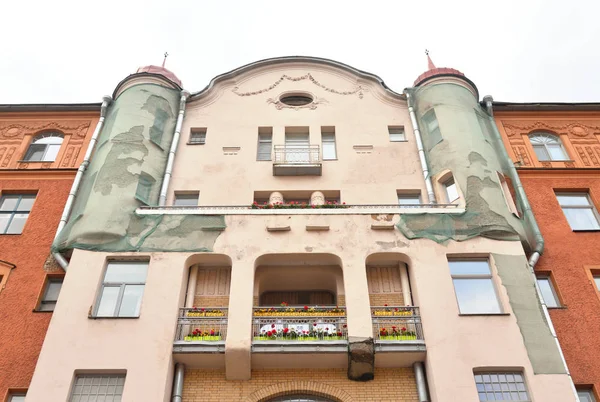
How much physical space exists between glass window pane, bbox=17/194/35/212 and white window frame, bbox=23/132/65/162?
188 centimetres

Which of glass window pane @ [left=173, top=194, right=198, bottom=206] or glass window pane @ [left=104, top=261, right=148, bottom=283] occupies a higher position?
glass window pane @ [left=173, top=194, right=198, bottom=206]

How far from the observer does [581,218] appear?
746 inches

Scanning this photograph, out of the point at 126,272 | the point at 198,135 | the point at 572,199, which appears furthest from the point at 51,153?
the point at 572,199

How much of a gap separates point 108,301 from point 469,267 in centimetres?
1043

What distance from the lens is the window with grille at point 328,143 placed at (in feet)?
69.2

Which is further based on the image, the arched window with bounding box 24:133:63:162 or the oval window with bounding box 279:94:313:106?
the oval window with bounding box 279:94:313:106

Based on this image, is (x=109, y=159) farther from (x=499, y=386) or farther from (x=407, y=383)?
(x=499, y=386)

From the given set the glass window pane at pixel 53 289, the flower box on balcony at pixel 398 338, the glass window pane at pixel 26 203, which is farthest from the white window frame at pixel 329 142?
the glass window pane at pixel 26 203

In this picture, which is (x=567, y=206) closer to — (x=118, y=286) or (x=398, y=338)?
(x=398, y=338)

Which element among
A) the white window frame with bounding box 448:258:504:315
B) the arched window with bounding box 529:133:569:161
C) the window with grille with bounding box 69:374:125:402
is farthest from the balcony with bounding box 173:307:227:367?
the arched window with bounding box 529:133:569:161

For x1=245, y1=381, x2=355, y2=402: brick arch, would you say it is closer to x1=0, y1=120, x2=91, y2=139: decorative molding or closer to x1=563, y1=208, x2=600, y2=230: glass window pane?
x1=563, y1=208, x2=600, y2=230: glass window pane

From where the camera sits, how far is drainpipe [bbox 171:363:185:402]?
13867mm

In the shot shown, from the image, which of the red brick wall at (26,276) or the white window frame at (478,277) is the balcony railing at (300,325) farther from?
the red brick wall at (26,276)

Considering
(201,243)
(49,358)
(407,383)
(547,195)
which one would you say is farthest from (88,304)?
(547,195)
